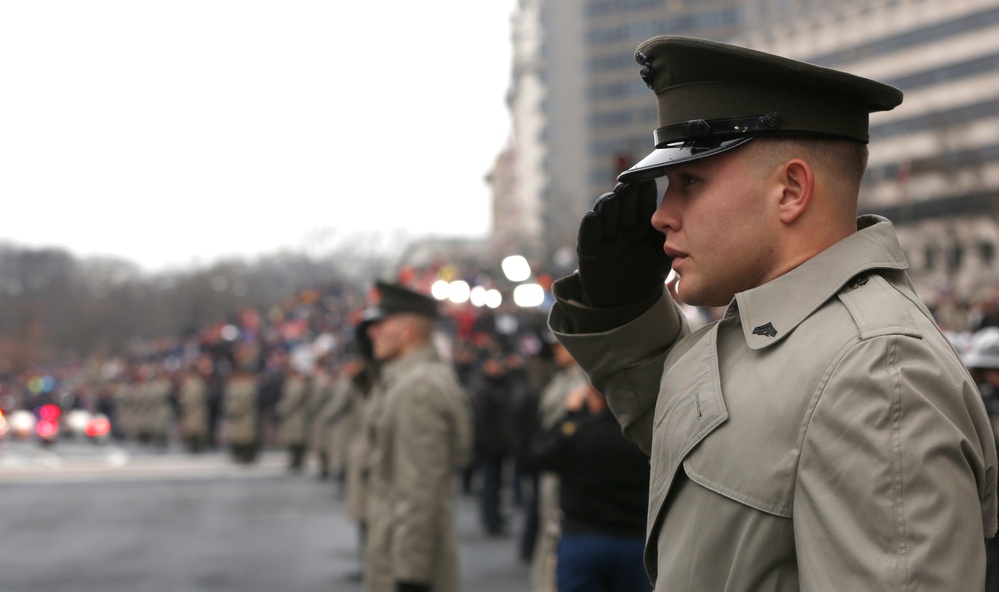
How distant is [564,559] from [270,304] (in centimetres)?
10928

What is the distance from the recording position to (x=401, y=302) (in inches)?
294

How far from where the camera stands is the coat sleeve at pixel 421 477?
20.3 ft

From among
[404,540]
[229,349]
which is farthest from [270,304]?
[404,540]

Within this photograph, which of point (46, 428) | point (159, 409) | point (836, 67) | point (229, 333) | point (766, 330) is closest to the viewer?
point (766, 330)

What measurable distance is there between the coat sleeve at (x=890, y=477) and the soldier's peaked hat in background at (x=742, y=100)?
47cm

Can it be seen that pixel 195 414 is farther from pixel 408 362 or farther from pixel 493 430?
pixel 408 362

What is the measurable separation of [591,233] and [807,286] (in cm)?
66

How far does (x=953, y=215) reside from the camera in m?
50.0

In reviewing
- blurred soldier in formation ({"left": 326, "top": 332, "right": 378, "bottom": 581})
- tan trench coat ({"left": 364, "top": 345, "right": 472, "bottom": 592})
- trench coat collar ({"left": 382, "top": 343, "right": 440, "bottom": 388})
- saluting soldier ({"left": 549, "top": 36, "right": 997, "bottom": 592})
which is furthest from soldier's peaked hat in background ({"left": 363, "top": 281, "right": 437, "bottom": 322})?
saluting soldier ({"left": 549, "top": 36, "right": 997, "bottom": 592})

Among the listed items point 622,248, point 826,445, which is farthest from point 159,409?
point 826,445

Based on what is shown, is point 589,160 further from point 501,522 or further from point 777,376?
point 777,376

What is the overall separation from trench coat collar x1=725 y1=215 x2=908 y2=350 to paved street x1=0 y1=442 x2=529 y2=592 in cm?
864

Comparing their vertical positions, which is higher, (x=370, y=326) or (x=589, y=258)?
(x=589, y=258)

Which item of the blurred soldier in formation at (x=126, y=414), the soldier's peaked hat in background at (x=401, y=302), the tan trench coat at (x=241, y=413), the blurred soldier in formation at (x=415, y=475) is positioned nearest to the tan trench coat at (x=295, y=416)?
the tan trench coat at (x=241, y=413)
